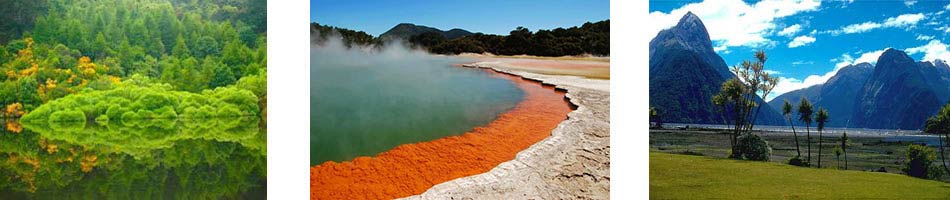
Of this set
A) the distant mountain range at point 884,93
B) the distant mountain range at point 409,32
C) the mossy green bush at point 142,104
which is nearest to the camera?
the distant mountain range at point 884,93

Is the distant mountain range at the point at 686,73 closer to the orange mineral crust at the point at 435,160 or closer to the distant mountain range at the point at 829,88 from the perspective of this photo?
the distant mountain range at the point at 829,88

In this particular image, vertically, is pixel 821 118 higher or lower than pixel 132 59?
lower

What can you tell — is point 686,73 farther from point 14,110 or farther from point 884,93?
point 14,110

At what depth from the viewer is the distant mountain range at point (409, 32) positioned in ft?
17.1

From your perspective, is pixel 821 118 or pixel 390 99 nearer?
pixel 390 99

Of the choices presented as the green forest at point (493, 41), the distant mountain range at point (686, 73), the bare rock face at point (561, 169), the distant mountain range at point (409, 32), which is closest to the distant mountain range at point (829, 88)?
the distant mountain range at point (686, 73)

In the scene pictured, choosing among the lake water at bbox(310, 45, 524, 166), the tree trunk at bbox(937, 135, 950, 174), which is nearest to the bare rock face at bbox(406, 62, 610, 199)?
the lake water at bbox(310, 45, 524, 166)

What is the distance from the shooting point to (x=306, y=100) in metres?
5.15

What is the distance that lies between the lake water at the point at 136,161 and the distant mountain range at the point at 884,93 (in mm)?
4148

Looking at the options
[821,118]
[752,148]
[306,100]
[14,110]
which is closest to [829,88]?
[821,118]

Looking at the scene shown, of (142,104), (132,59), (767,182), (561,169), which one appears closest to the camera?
(561,169)

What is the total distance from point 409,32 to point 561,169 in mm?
1469

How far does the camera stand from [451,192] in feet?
15.4

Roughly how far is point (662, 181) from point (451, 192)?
165 cm
